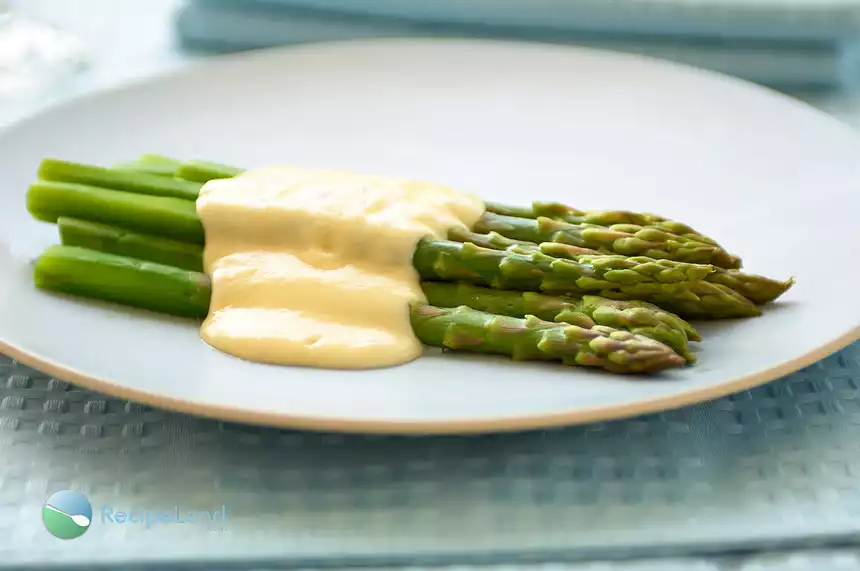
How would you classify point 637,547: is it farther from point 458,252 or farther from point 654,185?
point 654,185

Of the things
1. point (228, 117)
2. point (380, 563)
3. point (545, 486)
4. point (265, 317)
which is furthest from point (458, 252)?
point (228, 117)

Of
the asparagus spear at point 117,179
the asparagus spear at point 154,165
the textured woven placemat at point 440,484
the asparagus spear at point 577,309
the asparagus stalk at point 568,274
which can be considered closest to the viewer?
the textured woven placemat at point 440,484

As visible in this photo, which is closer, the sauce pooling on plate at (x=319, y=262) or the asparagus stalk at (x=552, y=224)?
the sauce pooling on plate at (x=319, y=262)

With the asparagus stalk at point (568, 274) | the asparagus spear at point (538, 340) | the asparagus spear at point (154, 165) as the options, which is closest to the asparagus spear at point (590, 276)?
the asparagus stalk at point (568, 274)

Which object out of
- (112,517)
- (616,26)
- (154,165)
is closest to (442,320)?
(112,517)

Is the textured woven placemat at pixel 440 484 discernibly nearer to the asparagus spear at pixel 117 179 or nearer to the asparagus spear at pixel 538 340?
the asparagus spear at pixel 538 340

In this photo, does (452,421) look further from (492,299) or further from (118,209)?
(118,209)
